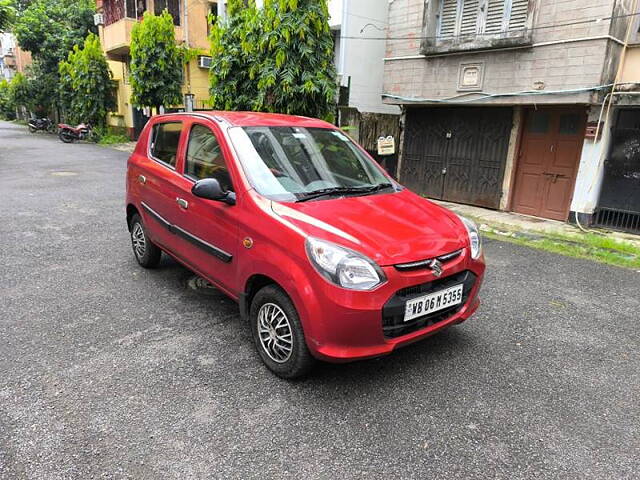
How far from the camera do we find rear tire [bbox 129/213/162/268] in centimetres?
475

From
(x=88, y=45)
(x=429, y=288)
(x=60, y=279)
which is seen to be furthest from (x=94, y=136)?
(x=429, y=288)

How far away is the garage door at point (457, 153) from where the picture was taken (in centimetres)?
916

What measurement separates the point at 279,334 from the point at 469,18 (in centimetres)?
823

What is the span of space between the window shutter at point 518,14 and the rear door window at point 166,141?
266 inches

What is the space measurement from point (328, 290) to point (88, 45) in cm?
2350

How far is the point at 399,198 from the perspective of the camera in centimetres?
349

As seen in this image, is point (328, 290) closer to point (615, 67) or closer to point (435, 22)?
point (615, 67)

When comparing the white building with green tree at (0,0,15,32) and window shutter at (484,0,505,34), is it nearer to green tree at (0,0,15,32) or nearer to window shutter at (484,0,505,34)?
green tree at (0,0,15,32)

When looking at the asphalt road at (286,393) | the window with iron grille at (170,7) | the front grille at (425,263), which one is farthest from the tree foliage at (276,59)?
the window with iron grille at (170,7)

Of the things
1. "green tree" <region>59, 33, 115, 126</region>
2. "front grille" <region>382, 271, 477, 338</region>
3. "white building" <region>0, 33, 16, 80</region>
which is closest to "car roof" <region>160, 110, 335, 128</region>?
"front grille" <region>382, 271, 477, 338</region>

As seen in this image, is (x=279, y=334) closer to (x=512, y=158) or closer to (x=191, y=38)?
(x=512, y=158)

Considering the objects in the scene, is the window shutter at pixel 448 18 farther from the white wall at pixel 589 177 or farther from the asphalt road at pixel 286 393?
the asphalt road at pixel 286 393

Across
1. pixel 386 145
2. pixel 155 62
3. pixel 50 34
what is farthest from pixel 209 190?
pixel 50 34

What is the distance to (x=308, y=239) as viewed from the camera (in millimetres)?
2666
